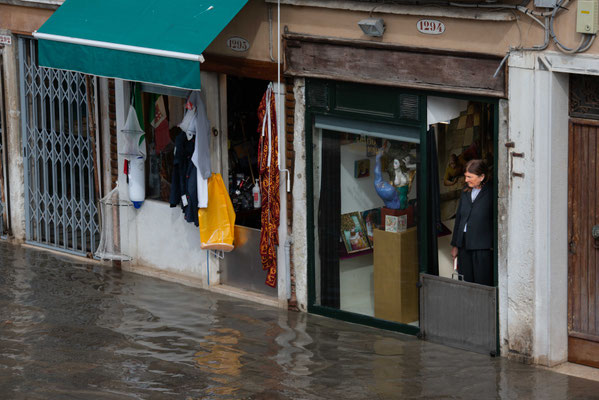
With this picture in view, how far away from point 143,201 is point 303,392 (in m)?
4.85

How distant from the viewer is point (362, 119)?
11.0 m

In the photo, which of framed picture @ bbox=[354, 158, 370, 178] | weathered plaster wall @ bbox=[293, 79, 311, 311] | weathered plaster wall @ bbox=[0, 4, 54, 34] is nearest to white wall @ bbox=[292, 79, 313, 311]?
weathered plaster wall @ bbox=[293, 79, 311, 311]

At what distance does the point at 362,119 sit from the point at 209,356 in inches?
105

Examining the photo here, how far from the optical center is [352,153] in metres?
11.4

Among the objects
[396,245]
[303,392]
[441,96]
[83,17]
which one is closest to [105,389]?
[303,392]

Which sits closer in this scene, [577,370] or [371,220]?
[577,370]

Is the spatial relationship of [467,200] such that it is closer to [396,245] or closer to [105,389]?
[396,245]

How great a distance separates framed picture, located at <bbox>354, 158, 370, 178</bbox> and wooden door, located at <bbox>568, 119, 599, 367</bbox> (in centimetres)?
225

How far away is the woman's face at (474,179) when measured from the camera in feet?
33.6

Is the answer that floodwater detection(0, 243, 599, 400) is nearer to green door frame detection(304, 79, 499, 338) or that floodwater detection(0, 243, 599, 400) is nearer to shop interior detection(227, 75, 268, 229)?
green door frame detection(304, 79, 499, 338)

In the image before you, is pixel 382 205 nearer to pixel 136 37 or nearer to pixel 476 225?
pixel 476 225

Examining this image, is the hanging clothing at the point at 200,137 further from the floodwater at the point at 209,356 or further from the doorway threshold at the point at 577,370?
the doorway threshold at the point at 577,370

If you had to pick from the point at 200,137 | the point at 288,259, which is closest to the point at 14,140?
the point at 200,137

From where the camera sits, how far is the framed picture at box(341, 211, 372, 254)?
37.7 ft
